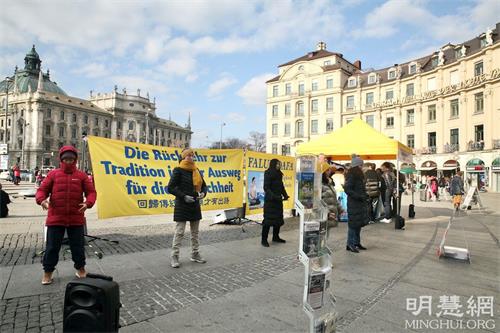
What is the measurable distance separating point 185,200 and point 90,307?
129 inches

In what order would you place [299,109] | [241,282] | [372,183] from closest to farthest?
[241,282], [372,183], [299,109]

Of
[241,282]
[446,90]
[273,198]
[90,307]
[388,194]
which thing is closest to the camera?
[90,307]

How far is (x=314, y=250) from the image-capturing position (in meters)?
2.70

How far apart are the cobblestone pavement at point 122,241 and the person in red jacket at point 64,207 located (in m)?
1.49

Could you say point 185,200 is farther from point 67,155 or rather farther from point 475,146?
point 475,146

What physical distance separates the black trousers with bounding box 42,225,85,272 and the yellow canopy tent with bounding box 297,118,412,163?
839 cm

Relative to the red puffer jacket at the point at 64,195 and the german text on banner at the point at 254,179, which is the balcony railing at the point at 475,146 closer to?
the german text on banner at the point at 254,179

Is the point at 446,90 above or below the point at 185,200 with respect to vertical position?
above

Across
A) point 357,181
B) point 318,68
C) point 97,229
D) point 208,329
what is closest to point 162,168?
point 97,229

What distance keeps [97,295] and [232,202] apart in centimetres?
827

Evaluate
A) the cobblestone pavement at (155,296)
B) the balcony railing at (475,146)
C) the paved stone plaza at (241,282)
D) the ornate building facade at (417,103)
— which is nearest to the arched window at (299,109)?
the ornate building facade at (417,103)

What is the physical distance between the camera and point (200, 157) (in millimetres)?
9828

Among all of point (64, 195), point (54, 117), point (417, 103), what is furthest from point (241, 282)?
point (54, 117)

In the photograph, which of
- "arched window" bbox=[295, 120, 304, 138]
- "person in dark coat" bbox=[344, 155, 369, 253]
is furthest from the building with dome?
"person in dark coat" bbox=[344, 155, 369, 253]
